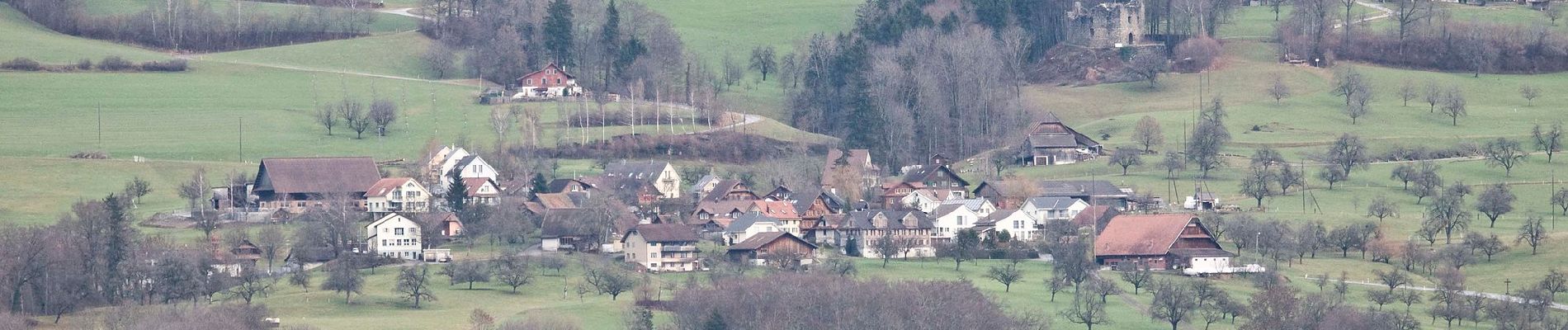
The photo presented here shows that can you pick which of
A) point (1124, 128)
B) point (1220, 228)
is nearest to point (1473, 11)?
point (1124, 128)

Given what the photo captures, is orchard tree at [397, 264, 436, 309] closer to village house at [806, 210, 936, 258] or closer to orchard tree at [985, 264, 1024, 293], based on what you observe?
orchard tree at [985, 264, 1024, 293]

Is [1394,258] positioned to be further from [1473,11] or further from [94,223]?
[1473,11]

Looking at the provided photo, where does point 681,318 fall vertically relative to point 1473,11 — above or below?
below

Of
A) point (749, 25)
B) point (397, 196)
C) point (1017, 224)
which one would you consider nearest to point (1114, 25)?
point (749, 25)

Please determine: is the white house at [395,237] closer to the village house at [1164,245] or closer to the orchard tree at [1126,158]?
the village house at [1164,245]

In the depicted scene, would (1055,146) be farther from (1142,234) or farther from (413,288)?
(413,288)

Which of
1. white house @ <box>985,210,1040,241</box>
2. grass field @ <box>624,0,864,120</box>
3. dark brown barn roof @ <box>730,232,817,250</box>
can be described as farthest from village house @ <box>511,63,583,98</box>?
dark brown barn roof @ <box>730,232,817,250</box>
